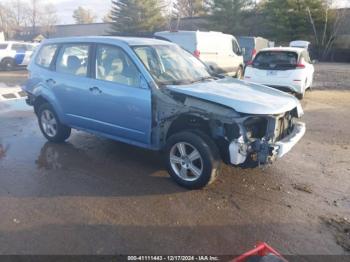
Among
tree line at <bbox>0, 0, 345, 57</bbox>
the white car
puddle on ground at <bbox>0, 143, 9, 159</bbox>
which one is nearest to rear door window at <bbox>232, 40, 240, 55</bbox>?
the white car

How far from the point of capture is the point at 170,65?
5.15 metres

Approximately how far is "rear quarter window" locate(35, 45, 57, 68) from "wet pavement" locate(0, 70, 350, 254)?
→ 1.48 metres

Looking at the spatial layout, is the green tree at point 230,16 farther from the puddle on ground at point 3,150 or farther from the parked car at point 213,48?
the puddle on ground at point 3,150

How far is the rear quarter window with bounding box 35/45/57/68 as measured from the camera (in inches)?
240

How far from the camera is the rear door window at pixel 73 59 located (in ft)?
17.8

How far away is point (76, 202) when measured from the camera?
13.5 ft

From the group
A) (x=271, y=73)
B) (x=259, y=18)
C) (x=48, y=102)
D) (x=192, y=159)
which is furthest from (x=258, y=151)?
(x=259, y=18)

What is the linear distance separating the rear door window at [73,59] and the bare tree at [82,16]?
7917 cm

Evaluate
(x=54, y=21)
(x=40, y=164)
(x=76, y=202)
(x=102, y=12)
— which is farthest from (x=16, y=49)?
(x=102, y=12)

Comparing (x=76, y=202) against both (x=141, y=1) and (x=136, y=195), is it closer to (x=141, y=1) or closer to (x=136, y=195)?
(x=136, y=195)

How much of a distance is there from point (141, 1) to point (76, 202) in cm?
4230

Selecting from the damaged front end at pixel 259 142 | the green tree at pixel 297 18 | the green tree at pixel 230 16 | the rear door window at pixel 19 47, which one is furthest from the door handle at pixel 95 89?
A: the green tree at pixel 230 16

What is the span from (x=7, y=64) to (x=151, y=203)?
1911cm

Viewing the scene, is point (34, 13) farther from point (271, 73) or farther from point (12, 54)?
point (271, 73)
